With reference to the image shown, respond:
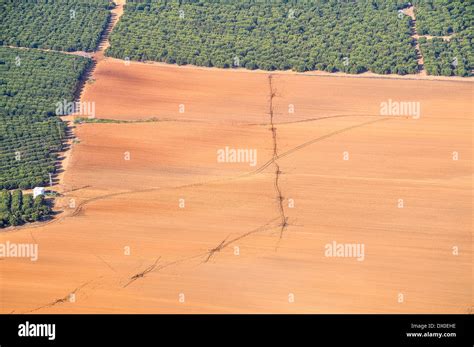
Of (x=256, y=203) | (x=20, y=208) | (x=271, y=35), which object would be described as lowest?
(x=256, y=203)

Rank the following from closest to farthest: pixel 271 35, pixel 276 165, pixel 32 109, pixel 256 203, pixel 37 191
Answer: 1. pixel 256 203
2. pixel 37 191
3. pixel 276 165
4. pixel 32 109
5. pixel 271 35

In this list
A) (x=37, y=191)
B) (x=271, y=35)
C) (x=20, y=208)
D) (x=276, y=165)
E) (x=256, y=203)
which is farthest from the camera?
(x=271, y=35)

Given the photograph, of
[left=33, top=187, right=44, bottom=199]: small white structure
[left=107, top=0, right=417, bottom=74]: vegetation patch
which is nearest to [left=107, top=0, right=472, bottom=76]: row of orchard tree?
[left=107, top=0, right=417, bottom=74]: vegetation patch

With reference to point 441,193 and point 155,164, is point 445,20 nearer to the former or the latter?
point 441,193

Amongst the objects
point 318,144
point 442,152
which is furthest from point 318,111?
point 442,152

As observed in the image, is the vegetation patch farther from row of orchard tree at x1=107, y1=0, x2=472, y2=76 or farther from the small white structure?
the small white structure

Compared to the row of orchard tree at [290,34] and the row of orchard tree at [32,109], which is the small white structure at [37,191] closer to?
the row of orchard tree at [32,109]

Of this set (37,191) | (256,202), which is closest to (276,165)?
(256,202)

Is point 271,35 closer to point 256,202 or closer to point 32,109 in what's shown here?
point 32,109
